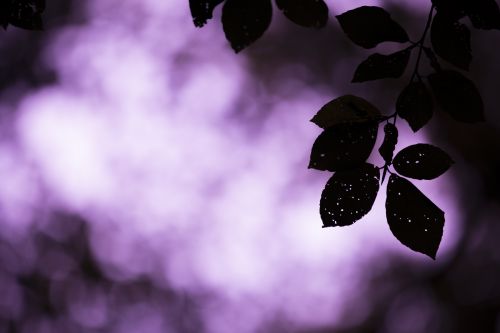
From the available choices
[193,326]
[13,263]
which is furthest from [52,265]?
[193,326]

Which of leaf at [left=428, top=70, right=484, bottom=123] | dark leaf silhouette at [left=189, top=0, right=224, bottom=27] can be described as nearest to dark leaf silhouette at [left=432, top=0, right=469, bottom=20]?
leaf at [left=428, top=70, right=484, bottom=123]

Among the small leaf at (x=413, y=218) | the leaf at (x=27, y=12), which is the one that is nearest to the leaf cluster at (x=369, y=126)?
the small leaf at (x=413, y=218)

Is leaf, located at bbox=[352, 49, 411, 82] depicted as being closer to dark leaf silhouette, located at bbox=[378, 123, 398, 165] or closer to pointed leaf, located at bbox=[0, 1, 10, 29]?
dark leaf silhouette, located at bbox=[378, 123, 398, 165]

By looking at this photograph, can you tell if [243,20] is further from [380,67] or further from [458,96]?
[458,96]

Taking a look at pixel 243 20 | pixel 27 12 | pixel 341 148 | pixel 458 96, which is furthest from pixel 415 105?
pixel 27 12

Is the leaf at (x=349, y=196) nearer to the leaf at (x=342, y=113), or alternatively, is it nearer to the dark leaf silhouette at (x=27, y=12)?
the leaf at (x=342, y=113)

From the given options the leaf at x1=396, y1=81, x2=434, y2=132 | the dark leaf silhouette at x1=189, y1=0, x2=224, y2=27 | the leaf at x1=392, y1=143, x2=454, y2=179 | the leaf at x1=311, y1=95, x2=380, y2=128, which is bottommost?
the leaf at x1=392, y1=143, x2=454, y2=179
